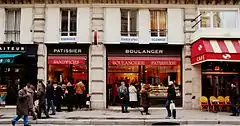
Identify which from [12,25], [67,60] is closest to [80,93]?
[67,60]

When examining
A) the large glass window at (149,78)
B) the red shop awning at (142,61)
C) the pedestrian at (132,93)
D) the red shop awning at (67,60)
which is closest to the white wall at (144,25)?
the red shop awning at (142,61)

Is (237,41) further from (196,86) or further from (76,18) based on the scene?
(76,18)

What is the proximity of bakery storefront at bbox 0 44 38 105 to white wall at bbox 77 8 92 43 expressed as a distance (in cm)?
275

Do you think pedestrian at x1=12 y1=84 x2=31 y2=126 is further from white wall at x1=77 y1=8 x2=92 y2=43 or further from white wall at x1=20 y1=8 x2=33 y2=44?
white wall at x1=20 y1=8 x2=33 y2=44

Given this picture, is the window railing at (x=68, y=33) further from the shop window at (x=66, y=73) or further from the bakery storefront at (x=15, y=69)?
the shop window at (x=66, y=73)

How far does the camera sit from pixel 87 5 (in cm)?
2097

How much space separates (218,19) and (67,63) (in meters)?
9.55

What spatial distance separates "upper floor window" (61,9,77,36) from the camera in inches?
830

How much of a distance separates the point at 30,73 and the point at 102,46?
15.0ft

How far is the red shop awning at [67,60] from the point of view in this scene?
67.8 feet

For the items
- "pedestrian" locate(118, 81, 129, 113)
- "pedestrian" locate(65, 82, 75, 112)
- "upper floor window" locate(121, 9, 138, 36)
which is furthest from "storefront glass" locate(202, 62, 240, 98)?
"pedestrian" locate(65, 82, 75, 112)

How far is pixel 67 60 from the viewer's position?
67.8ft

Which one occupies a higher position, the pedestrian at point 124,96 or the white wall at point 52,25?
the white wall at point 52,25

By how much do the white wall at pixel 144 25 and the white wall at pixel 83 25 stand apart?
3.07m
